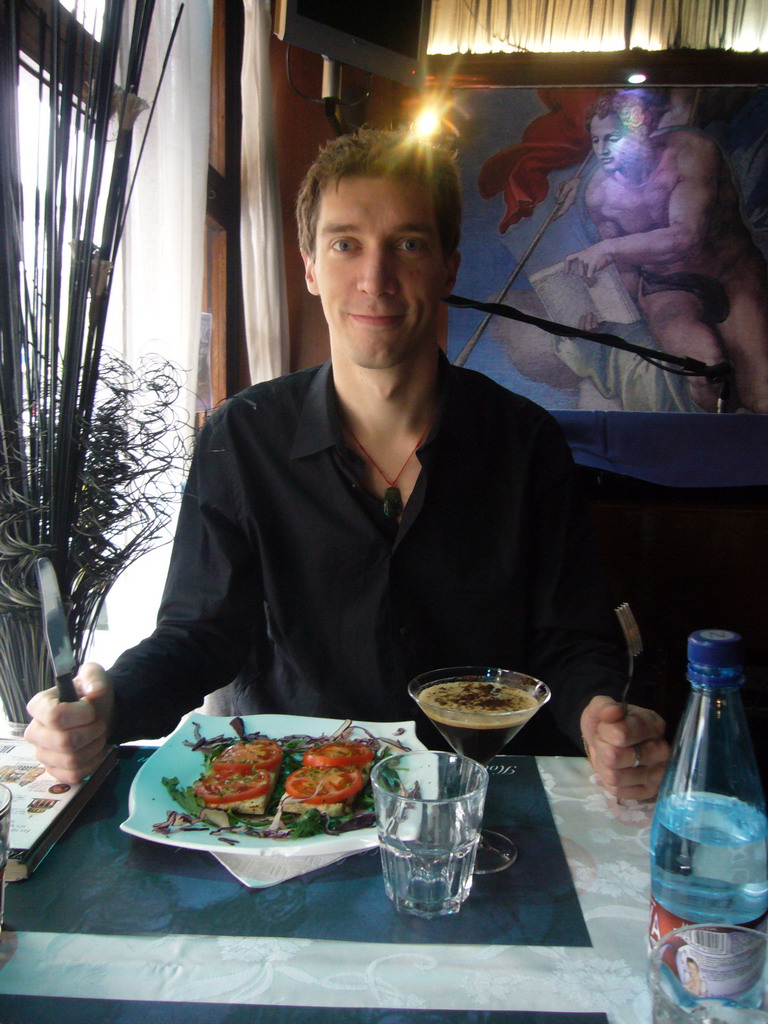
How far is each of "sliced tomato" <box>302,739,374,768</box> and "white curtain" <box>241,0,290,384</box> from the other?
2977 mm

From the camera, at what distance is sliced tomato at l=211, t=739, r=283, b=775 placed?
35.5 inches

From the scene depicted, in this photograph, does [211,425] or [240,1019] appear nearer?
[240,1019]

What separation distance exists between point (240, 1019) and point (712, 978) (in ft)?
1.11

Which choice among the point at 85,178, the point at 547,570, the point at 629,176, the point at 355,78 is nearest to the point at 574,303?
the point at 629,176

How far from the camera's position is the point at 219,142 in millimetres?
3637

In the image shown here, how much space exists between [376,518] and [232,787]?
680 mm

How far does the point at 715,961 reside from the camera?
1.78 ft

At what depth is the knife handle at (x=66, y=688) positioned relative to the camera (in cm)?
88

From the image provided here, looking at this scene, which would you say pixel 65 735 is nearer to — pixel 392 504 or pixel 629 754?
pixel 629 754

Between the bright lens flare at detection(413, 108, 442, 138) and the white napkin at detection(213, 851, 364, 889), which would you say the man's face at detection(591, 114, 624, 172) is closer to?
the bright lens flare at detection(413, 108, 442, 138)

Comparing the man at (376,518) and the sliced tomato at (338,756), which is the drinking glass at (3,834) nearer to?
the sliced tomato at (338,756)

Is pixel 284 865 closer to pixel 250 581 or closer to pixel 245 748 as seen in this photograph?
pixel 245 748

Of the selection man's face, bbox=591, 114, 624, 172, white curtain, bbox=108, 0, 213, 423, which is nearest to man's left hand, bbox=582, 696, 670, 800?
white curtain, bbox=108, 0, 213, 423

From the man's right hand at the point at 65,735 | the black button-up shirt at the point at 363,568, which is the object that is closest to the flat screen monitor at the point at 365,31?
the black button-up shirt at the point at 363,568
